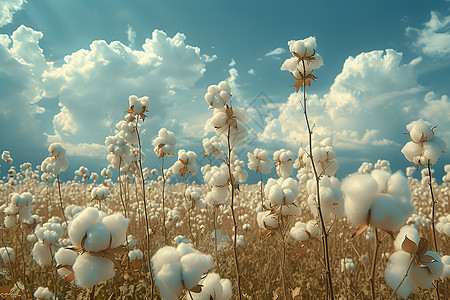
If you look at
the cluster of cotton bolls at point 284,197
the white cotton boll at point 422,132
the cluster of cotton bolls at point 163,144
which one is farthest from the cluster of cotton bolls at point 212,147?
the white cotton boll at point 422,132

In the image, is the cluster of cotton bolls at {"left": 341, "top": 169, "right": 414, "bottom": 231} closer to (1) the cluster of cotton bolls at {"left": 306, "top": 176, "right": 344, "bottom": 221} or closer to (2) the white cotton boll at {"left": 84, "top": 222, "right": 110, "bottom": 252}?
(2) the white cotton boll at {"left": 84, "top": 222, "right": 110, "bottom": 252}

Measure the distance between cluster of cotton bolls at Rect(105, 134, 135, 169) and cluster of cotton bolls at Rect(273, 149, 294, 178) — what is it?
254 cm

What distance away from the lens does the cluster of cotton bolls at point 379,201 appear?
48.3 inches

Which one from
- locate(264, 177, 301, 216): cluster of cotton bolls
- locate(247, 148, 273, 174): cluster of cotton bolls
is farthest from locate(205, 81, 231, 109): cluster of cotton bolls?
locate(247, 148, 273, 174): cluster of cotton bolls

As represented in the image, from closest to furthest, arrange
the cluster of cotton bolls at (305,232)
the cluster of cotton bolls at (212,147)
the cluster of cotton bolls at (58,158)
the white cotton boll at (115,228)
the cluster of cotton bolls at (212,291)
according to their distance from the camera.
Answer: the white cotton boll at (115,228)
the cluster of cotton bolls at (212,291)
the cluster of cotton bolls at (305,232)
the cluster of cotton bolls at (58,158)
the cluster of cotton bolls at (212,147)

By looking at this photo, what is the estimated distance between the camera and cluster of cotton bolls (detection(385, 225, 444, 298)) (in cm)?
148

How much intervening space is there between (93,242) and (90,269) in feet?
0.45

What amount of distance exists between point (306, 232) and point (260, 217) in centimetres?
57

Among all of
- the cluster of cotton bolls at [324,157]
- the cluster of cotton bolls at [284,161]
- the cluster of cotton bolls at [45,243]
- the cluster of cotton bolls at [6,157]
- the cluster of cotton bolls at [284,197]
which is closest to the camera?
the cluster of cotton bolls at [284,197]

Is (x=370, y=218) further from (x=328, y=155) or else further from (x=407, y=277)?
(x=328, y=155)

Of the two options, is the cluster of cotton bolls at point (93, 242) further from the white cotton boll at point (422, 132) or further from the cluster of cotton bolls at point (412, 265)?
the white cotton boll at point (422, 132)

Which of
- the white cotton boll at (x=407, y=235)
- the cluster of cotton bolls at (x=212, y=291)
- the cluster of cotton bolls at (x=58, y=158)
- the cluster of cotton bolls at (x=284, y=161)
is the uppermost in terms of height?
the cluster of cotton bolls at (x=58, y=158)

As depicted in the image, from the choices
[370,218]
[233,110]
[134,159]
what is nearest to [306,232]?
[233,110]

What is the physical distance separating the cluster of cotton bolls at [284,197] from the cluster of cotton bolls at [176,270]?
138 cm
